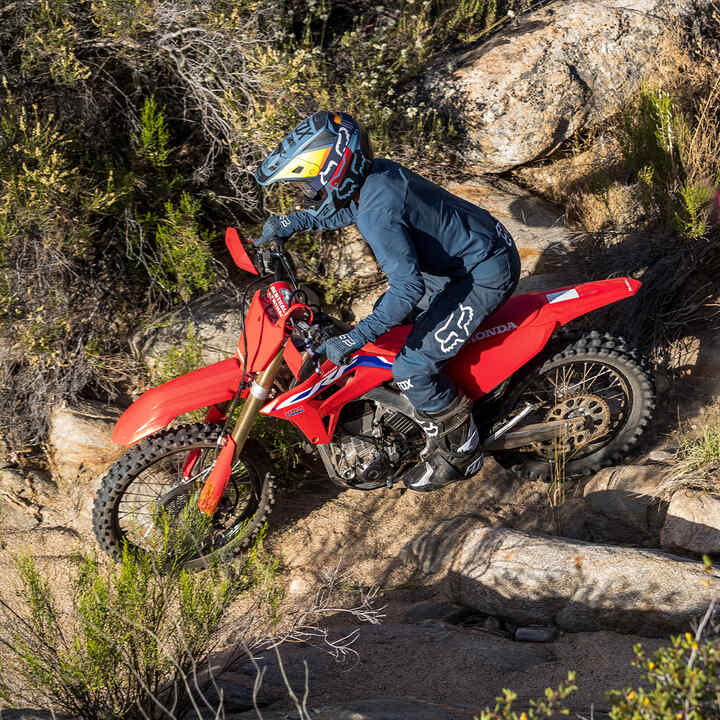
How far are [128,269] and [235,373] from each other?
1972 mm

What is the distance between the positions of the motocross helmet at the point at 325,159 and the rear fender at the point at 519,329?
1.24 metres

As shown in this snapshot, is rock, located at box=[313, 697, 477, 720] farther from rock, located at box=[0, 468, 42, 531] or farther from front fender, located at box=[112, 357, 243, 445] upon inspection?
rock, located at box=[0, 468, 42, 531]

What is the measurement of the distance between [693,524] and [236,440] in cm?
250

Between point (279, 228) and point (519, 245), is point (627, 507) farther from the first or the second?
point (279, 228)

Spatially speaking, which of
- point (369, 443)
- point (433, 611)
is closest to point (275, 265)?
point (369, 443)

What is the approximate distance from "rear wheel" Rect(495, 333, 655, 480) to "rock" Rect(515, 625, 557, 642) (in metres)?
1.18

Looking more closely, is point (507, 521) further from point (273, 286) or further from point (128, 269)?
point (128, 269)

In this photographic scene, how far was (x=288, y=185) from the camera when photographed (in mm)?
5484

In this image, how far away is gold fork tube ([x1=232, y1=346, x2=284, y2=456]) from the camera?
3.77m

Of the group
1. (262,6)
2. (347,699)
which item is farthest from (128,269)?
(347,699)

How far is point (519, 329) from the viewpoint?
4.13 metres

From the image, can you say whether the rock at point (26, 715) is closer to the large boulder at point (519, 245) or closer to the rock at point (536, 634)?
the rock at point (536, 634)

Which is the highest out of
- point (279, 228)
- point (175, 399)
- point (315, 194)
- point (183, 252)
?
point (315, 194)

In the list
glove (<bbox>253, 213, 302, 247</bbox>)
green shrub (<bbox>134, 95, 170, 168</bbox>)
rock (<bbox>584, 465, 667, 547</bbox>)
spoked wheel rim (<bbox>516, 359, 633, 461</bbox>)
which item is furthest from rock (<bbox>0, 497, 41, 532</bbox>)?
rock (<bbox>584, 465, 667, 547</bbox>)
